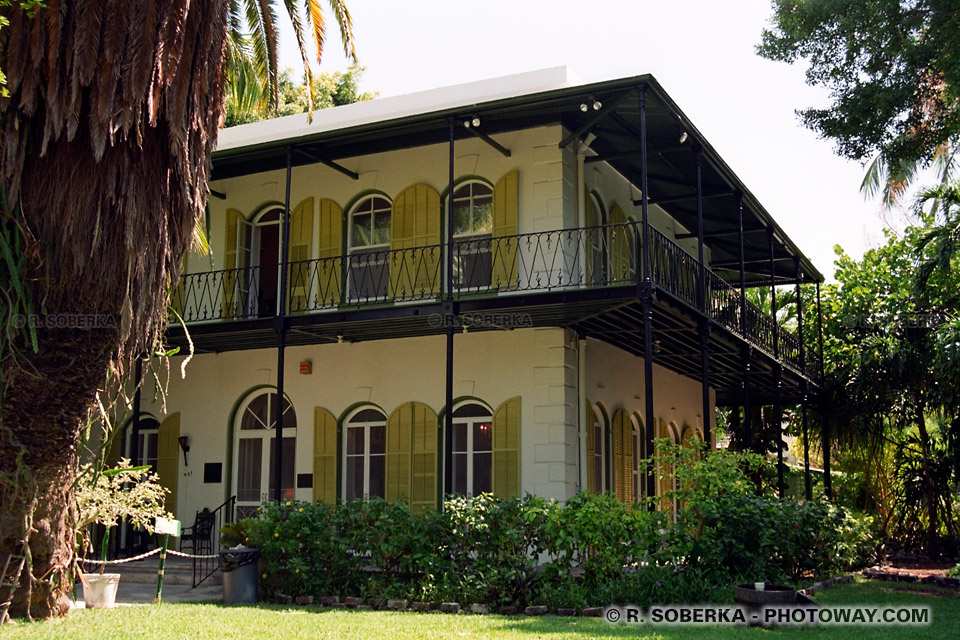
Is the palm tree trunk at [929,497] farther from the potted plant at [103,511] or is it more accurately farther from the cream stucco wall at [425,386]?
the potted plant at [103,511]

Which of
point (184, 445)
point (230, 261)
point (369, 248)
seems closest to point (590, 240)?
point (369, 248)

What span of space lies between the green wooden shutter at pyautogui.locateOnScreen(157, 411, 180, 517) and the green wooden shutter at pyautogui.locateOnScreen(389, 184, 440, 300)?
4.48m

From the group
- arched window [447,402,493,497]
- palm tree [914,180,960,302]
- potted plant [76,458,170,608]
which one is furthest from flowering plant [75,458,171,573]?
palm tree [914,180,960,302]

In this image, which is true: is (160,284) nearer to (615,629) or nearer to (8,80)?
(8,80)

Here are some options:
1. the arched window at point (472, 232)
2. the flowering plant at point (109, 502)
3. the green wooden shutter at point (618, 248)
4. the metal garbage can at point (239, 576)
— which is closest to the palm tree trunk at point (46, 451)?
the flowering plant at point (109, 502)

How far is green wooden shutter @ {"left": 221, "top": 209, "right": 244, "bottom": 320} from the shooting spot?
1584 centimetres

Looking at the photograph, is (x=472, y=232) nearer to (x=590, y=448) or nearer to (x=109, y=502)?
(x=590, y=448)

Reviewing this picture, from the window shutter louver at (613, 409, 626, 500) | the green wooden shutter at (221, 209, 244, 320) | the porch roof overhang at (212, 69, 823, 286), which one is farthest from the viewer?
the green wooden shutter at (221, 209, 244, 320)

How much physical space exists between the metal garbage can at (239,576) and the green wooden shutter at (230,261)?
5844mm

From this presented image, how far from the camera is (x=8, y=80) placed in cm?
790

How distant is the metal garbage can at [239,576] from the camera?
10547 millimetres

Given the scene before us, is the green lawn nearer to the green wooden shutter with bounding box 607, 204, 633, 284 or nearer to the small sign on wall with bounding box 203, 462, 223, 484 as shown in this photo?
the small sign on wall with bounding box 203, 462, 223, 484

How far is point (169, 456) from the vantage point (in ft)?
51.9

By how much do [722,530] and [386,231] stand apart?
7158mm
